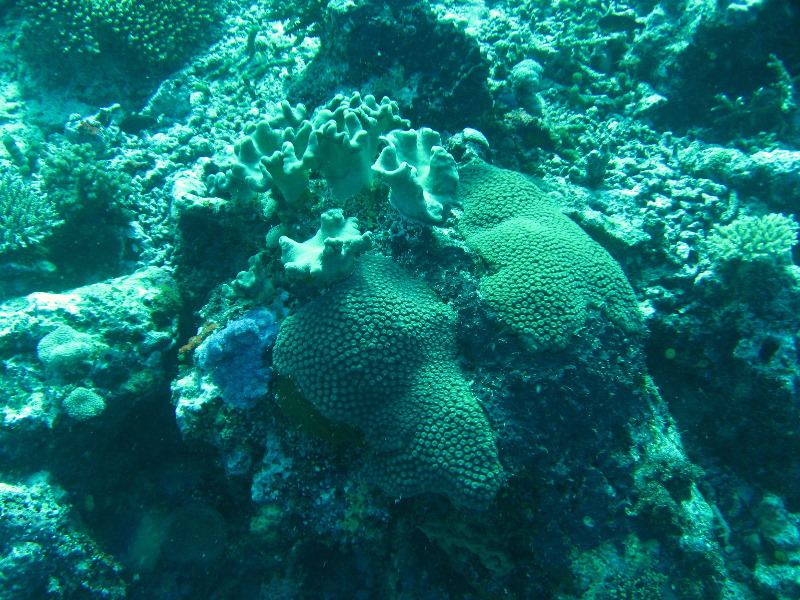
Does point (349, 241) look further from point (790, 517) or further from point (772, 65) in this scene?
point (772, 65)

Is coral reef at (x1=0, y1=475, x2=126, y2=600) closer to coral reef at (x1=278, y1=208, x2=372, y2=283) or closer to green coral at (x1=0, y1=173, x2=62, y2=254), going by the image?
green coral at (x1=0, y1=173, x2=62, y2=254)

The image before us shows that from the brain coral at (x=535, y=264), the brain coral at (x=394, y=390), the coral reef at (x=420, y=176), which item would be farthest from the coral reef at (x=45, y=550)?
the brain coral at (x=535, y=264)

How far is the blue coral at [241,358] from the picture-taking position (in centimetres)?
345

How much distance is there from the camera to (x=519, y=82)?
572 cm

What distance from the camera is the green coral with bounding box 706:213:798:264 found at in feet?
13.8

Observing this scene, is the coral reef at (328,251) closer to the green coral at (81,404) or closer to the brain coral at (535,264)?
the brain coral at (535,264)

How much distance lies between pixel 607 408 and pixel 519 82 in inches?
183

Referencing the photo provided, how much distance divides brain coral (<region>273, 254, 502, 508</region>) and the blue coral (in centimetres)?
30

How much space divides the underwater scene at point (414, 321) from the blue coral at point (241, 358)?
29mm

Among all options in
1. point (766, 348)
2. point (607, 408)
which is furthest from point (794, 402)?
point (607, 408)

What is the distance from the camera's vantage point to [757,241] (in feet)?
Result: 13.9

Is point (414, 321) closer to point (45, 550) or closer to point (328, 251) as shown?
point (328, 251)

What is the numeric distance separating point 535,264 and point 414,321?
122cm

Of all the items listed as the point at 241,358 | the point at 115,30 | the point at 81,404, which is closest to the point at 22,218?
the point at 81,404
